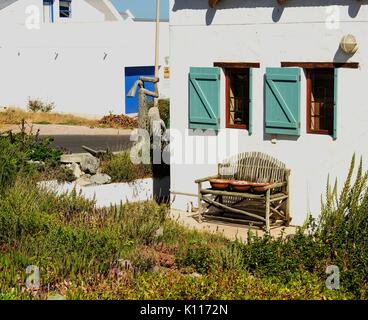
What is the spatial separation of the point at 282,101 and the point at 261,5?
1720 mm

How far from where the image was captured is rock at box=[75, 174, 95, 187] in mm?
16938

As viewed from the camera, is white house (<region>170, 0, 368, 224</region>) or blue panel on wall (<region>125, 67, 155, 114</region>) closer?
white house (<region>170, 0, 368, 224</region>)

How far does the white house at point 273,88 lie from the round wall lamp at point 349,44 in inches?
1.8

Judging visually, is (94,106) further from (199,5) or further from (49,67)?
(199,5)

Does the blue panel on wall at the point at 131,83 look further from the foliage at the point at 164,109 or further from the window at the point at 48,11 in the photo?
the window at the point at 48,11

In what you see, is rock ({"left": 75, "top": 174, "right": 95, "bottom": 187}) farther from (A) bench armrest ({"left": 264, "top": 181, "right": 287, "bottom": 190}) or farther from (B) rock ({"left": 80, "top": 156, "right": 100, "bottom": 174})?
(A) bench armrest ({"left": 264, "top": 181, "right": 287, "bottom": 190})

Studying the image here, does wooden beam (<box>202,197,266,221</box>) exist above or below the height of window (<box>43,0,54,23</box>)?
below

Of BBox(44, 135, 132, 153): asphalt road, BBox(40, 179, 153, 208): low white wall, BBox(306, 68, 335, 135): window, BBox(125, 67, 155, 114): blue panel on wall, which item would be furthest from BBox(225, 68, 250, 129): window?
Result: BBox(125, 67, 155, 114): blue panel on wall

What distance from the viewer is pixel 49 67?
34344 millimetres

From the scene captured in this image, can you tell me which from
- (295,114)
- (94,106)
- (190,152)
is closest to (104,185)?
(190,152)

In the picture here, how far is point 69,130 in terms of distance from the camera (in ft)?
102

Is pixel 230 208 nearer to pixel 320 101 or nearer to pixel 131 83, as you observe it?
pixel 320 101

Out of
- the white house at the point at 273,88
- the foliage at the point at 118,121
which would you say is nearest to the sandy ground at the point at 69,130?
the foliage at the point at 118,121

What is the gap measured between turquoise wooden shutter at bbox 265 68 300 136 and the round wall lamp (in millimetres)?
1019
